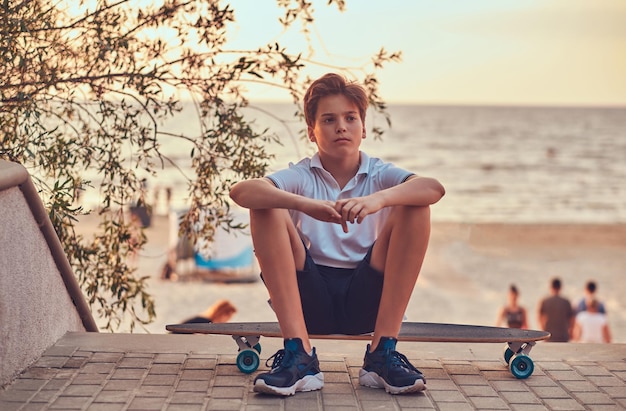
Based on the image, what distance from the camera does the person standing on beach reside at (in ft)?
12.6

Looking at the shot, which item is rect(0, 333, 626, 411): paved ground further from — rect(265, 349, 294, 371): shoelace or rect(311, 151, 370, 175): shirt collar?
rect(311, 151, 370, 175): shirt collar

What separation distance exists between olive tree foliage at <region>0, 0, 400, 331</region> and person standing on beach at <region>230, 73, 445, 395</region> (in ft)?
4.84

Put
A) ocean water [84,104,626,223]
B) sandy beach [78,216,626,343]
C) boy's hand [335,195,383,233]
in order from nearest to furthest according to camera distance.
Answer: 1. boy's hand [335,195,383,233]
2. sandy beach [78,216,626,343]
3. ocean water [84,104,626,223]

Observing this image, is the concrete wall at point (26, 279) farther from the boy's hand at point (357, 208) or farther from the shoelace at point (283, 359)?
the boy's hand at point (357, 208)

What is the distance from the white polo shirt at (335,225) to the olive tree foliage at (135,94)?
1.45 metres

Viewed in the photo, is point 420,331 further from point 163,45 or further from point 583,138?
point 583,138

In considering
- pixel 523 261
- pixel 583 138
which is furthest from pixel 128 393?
pixel 583 138

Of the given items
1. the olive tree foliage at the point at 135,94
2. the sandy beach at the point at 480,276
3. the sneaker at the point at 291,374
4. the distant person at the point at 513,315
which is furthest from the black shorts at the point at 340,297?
the sandy beach at the point at 480,276

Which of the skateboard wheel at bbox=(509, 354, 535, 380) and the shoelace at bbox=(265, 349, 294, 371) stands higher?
the shoelace at bbox=(265, 349, 294, 371)

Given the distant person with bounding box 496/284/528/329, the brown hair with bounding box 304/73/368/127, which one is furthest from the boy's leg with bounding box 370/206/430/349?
the distant person with bounding box 496/284/528/329

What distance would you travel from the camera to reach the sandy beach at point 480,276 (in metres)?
17.5

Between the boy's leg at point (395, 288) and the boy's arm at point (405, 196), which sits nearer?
the boy's arm at point (405, 196)

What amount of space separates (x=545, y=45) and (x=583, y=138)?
1898 centimetres

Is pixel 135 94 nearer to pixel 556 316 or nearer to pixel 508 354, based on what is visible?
pixel 508 354
